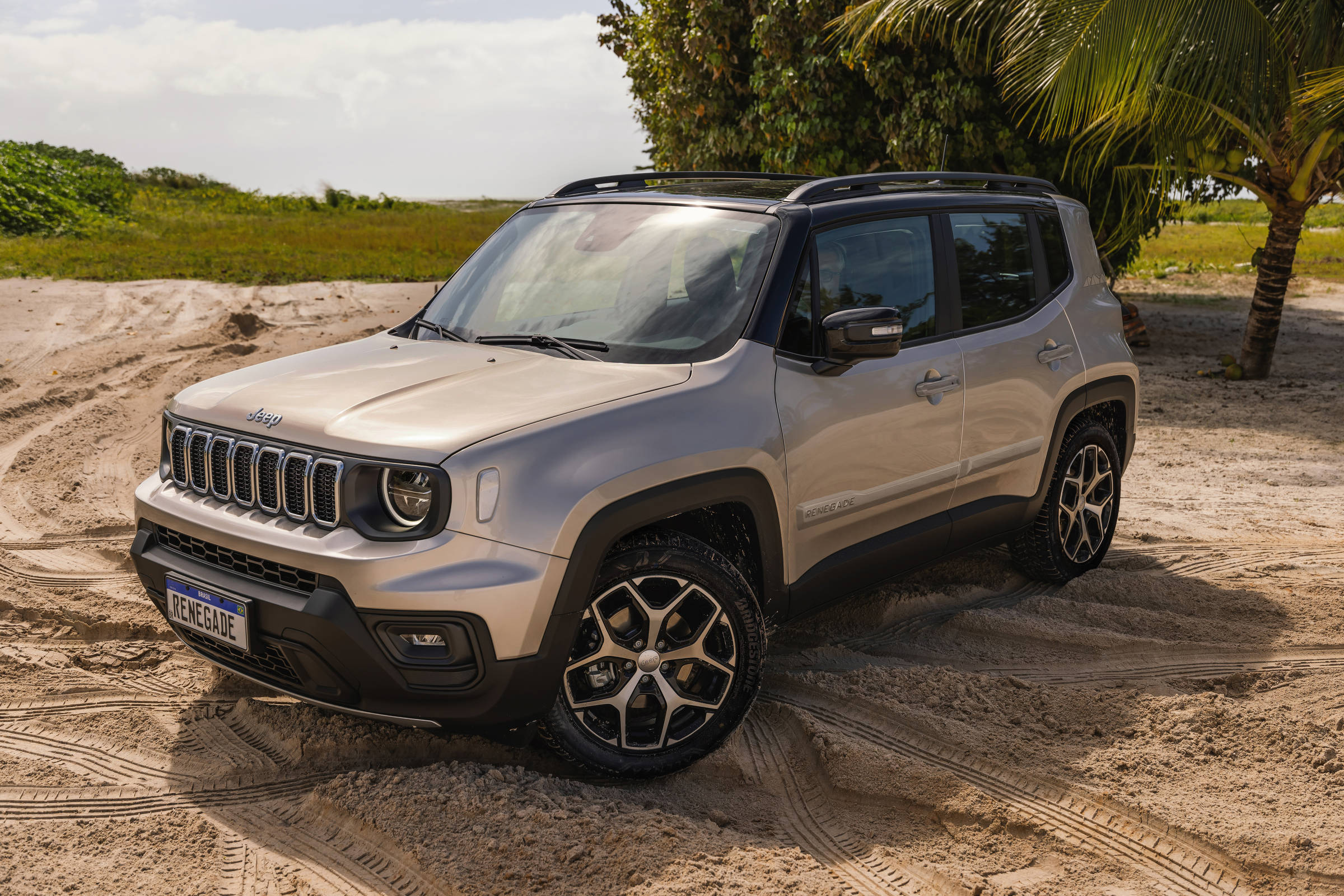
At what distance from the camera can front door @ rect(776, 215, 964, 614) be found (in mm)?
3701

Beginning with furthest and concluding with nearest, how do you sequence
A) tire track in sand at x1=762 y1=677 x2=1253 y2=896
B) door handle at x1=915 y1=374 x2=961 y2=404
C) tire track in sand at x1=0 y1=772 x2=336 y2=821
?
door handle at x1=915 y1=374 x2=961 y2=404, tire track in sand at x1=0 y1=772 x2=336 y2=821, tire track in sand at x1=762 y1=677 x2=1253 y2=896

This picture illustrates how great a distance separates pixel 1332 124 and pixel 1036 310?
24.7 ft

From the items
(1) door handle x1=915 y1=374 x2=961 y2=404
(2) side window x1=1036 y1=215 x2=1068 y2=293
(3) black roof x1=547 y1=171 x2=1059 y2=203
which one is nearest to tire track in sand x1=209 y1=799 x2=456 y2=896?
(1) door handle x1=915 y1=374 x2=961 y2=404

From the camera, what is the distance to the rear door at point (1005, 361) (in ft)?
14.5

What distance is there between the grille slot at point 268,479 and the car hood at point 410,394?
0.05 m

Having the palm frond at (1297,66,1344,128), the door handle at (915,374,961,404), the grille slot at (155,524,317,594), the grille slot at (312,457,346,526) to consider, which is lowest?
the grille slot at (155,524,317,594)

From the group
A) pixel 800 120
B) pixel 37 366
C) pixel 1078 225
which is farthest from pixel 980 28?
pixel 37 366

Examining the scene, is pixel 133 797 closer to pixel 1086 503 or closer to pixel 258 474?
pixel 258 474

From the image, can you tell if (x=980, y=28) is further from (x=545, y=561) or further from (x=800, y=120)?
(x=545, y=561)

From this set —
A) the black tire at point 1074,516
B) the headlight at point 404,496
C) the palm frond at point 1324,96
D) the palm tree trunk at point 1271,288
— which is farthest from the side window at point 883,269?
the palm tree trunk at point 1271,288

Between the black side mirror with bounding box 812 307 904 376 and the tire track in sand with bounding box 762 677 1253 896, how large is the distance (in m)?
1.28

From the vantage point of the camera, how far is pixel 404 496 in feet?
9.81

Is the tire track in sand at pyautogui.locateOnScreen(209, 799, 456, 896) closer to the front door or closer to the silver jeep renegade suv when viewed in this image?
the silver jeep renegade suv

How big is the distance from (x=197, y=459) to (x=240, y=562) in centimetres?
47
